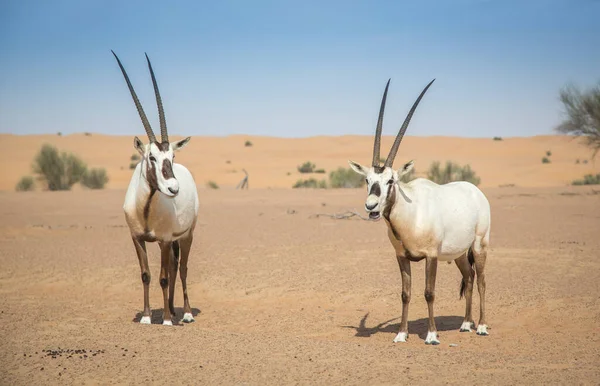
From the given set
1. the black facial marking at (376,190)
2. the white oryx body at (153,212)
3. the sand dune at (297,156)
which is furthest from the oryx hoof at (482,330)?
the sand dune at (297,156)

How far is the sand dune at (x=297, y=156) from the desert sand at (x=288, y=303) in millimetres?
24161

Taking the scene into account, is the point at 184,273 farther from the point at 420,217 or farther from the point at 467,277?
the point at 467,277

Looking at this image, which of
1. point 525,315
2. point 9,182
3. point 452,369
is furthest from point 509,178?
point 452,369

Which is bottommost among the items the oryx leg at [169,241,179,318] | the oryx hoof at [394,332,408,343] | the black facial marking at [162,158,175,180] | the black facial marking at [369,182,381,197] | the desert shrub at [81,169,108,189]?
the desert shrub at [81,169,108,189]

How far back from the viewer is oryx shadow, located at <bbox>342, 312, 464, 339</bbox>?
25.5 feet

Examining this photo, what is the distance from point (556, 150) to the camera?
66.7 m

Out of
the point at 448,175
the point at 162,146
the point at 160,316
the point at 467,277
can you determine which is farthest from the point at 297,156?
the point at 162,146

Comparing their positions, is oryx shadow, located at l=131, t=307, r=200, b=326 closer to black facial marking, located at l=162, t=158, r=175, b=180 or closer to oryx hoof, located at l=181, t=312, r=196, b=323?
oryx hoof, located at l=181, t=312, r=196, b=323

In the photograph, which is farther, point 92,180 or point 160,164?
point 92,180

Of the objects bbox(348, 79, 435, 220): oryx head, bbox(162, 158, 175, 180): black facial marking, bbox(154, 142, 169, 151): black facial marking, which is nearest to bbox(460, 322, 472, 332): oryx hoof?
bbox(348, 79, 435, 220): oryx head

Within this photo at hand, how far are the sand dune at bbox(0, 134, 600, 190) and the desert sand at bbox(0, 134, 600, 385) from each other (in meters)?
24.2

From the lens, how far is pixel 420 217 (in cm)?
702

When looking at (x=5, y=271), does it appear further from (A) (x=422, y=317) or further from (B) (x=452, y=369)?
(B) (x=452, y=369)

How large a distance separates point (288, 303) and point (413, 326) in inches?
83.0
